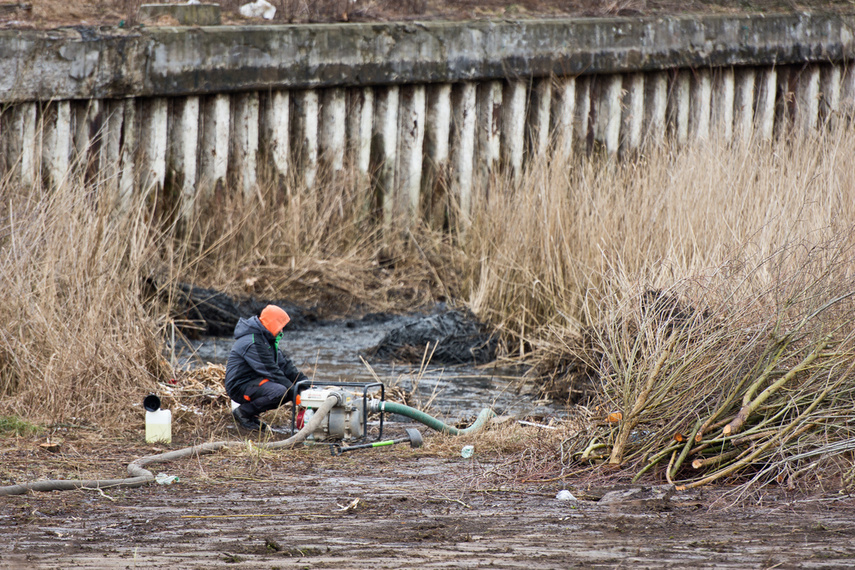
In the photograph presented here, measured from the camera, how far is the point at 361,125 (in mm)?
10734

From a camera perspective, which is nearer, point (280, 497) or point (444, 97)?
point (280, 497)

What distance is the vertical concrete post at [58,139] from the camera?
909 centimetres

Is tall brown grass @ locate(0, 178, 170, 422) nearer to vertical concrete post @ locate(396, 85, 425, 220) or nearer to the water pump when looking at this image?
the water pump

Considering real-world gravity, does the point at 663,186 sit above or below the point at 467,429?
above

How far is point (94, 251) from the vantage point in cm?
761

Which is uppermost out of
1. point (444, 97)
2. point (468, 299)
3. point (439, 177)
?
point (444, 97)

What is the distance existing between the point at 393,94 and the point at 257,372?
15.9 ft

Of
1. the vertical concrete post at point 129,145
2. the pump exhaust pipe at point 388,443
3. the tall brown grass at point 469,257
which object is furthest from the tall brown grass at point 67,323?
the vertical concrete post at point 129,145

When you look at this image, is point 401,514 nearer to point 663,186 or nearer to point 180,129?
point 663,186

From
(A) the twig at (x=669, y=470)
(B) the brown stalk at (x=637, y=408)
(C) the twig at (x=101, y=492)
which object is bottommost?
(C) the twig at (x=101, y=492)

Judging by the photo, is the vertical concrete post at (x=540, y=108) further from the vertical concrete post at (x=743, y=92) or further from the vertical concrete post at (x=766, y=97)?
the vertical concrete post at (x=766, y=97)

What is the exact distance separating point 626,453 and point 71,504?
8.47 ft

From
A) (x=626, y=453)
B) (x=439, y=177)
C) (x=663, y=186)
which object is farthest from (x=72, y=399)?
(x=439, y=177)

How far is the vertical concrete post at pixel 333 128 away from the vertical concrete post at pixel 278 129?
0.37 m
